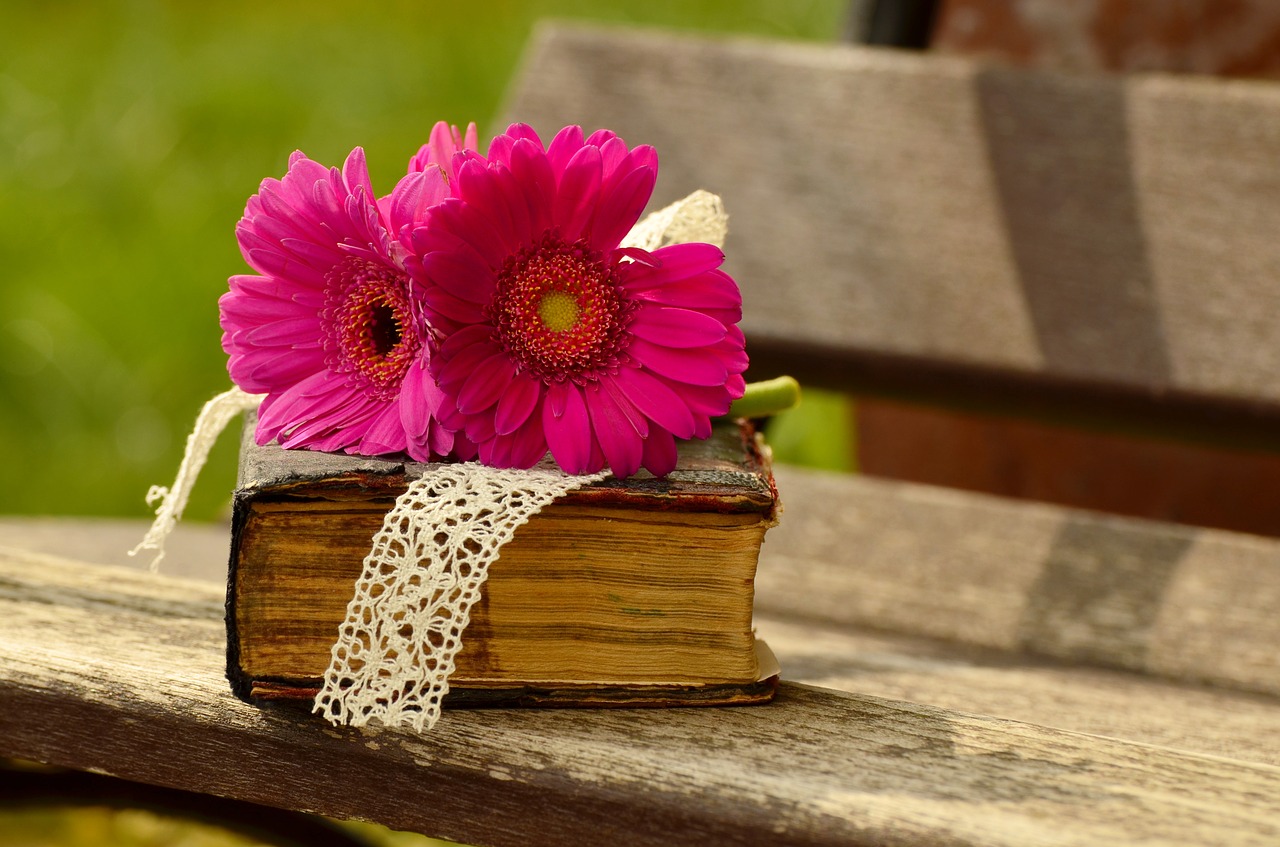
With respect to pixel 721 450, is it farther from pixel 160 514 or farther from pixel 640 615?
pixel 160 514

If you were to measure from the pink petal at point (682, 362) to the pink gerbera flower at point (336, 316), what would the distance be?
102 millimetres

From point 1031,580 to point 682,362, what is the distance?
29.3 inches

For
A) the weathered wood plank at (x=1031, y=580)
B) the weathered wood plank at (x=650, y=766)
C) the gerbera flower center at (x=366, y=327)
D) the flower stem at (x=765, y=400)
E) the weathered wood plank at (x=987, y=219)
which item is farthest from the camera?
the weathered wood plank at (x=987, y=219)

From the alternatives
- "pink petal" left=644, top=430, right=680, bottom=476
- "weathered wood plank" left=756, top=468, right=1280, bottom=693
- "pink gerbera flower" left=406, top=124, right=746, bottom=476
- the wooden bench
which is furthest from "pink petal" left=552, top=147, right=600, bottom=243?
"weathered wood plank" left=756, top=468, right=1280, bottom=693

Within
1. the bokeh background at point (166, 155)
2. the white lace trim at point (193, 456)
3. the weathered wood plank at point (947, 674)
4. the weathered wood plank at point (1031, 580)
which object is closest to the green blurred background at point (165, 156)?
the bokeh background at point (166, 155)

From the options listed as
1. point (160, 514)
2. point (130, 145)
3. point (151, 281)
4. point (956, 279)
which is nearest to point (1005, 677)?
point (956, 279)

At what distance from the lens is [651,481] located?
0.59 metres

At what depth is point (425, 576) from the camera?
1.82ft

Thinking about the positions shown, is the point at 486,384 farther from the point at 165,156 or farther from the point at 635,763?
the point at 165,156

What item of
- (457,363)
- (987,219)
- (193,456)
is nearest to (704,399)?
(457,363)

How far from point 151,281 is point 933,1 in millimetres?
1897

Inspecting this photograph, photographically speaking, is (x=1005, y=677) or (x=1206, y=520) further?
(x=1206, y=520)

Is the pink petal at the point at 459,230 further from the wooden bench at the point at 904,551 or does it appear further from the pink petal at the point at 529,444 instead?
the wooden bench at the point at 904,551

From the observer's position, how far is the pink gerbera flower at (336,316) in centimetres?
60
